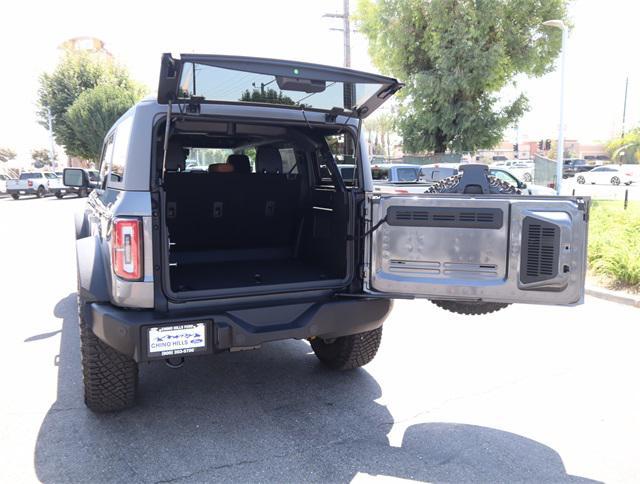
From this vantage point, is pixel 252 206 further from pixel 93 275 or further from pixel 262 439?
pixel 262 439

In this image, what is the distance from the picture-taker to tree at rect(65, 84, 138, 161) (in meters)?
34.4

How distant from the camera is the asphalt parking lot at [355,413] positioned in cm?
280

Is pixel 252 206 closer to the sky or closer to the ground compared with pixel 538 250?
closer to the sky

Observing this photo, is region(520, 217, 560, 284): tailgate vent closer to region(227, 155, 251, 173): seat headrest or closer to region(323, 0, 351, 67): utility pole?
region(227, 155, 251, 173): seat headrest

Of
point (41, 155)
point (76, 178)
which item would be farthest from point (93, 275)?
point (41, 155)

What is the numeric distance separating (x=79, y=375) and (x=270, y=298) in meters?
1.91

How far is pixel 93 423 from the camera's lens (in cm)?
325

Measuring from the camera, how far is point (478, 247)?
10.1 feet

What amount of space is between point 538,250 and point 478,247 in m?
0.34

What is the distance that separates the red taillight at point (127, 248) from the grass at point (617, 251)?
20.6 feet

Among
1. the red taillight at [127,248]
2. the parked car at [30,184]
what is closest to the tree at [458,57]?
the red taillight at [127,248]

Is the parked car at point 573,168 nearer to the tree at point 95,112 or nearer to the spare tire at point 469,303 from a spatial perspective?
the tree at point 95,112

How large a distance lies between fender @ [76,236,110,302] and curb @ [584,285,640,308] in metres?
5.98

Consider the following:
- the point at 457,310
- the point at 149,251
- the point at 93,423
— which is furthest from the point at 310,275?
the point at 93,423
